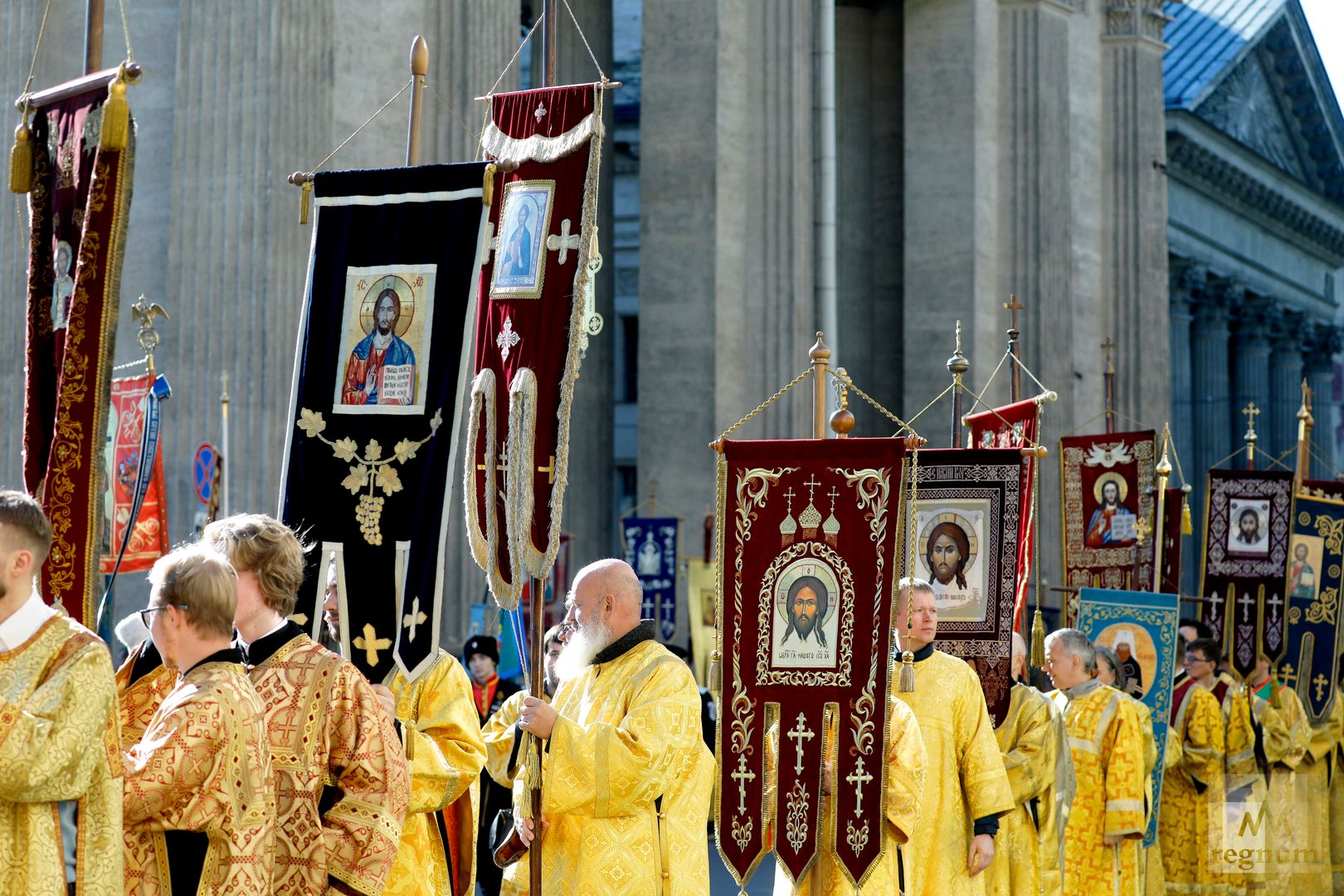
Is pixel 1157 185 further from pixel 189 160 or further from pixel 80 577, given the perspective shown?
pixel 80 577

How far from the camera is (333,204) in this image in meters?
6.08

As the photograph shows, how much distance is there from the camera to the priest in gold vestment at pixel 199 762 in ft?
13.3

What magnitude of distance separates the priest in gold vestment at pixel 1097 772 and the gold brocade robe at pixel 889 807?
7.14 feet

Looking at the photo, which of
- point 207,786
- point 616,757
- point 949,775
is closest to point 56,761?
point 207,786

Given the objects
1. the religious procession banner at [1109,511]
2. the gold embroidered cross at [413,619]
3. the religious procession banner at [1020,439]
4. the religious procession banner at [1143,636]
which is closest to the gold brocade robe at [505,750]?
the gold embroidered cross at [413,619]

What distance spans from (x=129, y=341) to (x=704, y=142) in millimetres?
6457

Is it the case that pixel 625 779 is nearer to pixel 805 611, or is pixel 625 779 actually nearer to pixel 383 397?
pixel 805 611

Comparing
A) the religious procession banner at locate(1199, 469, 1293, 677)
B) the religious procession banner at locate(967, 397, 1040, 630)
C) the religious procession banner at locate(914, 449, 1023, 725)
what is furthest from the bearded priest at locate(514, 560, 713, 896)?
the religious procession banner at locate(1199, 469, 1293, 677)

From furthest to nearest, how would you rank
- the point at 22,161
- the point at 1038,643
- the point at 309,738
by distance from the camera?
1. the point at 1038,643
2. the point at 22,161
3. the point at 309,738

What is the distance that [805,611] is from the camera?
6.86 meters

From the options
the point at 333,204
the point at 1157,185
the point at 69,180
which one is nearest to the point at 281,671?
the point at 69,180

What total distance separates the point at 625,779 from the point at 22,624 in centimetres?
247

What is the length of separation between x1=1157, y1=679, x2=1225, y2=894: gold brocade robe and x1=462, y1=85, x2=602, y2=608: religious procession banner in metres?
6.40

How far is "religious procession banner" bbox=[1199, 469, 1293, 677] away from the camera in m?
12.5
